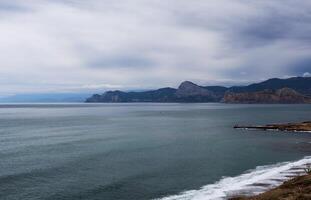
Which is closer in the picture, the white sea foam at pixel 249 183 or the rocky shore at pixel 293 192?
the rocky shore at pixel 293 192

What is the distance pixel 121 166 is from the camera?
6488 centimetres

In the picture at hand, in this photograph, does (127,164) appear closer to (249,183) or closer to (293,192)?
(249,183)

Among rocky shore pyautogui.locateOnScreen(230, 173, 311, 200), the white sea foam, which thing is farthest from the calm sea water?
rocky shore pyautogui.locateOnScreen(230, 173, 311, 200)

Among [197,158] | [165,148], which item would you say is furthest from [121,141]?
[197,158]

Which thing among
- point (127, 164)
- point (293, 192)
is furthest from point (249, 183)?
point (127, 164)

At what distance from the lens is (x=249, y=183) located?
50.7 m

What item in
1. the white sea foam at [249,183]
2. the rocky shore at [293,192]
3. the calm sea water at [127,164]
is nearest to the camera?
the rocky shore at [293,192]

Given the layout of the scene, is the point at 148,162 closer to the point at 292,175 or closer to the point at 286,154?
the point at 292,175

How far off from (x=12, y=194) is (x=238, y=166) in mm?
36659

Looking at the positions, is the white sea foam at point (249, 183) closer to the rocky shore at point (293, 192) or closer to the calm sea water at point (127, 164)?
the calm sea water at point (127, 164)

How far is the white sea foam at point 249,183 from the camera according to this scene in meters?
44.9

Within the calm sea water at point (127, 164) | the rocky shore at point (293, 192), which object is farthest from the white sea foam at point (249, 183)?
the rocky shore at point (293, 192)

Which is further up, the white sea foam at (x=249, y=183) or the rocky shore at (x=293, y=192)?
the rocky shore at (x=293, y=192)

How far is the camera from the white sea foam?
1769 inches
